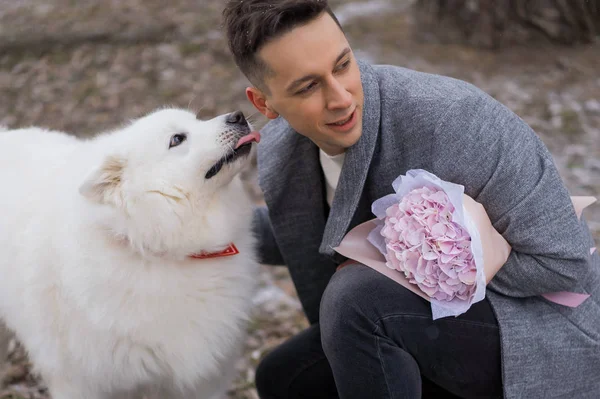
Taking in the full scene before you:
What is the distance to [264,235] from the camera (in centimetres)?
268

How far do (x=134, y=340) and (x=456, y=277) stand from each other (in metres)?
1.08

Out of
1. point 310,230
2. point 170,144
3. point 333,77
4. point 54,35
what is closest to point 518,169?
point 333,77

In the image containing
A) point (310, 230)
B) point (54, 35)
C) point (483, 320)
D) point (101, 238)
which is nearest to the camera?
point (483, 320)

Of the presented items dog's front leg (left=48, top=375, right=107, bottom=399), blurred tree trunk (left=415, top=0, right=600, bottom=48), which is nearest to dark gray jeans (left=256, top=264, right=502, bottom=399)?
dog's front leg (left=48, top=375, right=107, bottom=399)

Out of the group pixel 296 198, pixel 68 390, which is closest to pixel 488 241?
pixel 296 198

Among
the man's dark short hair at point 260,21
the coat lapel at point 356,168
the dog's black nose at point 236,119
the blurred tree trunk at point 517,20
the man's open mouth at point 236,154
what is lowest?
the blurred tree trunk at point 517,20

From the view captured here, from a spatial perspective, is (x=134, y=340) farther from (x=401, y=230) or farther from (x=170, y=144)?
(x=401, y=230)

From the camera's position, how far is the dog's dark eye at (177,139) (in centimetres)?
212

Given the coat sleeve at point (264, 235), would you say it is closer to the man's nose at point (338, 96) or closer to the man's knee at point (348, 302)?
the man's knee at point (348, 302)

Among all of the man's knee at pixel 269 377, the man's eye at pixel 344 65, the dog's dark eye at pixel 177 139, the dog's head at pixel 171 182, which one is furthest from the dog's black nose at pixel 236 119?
the man's knee at pixel 269 377

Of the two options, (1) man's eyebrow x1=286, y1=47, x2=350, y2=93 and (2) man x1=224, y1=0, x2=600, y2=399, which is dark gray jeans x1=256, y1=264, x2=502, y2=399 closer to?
(2) man x1=224, y1=0, x2=600, y2=399

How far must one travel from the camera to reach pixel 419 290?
75.1 inches

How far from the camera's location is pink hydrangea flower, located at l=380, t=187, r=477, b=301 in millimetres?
1786

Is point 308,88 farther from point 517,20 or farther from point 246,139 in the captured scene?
point 517,20
